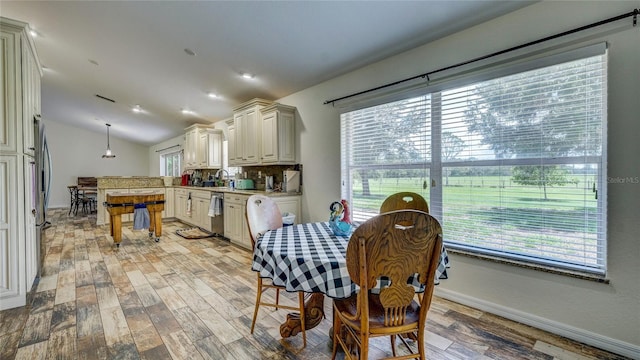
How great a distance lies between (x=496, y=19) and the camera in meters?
2.22

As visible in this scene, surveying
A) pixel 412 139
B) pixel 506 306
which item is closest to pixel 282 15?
pixel 412 139

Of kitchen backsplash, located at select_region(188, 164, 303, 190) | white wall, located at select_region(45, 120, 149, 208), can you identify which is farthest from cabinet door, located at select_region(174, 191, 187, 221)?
white wall, located at select_region(45, 120, 149, 208)

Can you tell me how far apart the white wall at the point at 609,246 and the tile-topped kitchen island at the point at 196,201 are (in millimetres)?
2341

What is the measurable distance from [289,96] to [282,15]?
5.83 ft

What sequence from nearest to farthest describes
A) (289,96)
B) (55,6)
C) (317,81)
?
(55,6)
(317,81)
(289,96)

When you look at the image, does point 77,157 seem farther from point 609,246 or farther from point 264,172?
point 609,246

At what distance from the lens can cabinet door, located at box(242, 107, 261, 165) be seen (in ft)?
14.5

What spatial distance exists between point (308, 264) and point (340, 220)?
2.23 ft

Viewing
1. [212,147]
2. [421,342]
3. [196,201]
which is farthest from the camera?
[212,147]

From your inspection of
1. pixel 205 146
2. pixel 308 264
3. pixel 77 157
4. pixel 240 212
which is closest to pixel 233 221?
pixel 240 212

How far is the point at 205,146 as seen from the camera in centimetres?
630

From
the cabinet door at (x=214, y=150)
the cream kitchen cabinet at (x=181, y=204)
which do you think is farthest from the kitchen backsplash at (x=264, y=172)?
the cream kitchen cabinet at (x=181, y=204)

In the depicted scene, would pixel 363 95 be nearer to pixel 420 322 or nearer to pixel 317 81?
pixel 317 81

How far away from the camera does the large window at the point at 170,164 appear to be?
902 centimetres
